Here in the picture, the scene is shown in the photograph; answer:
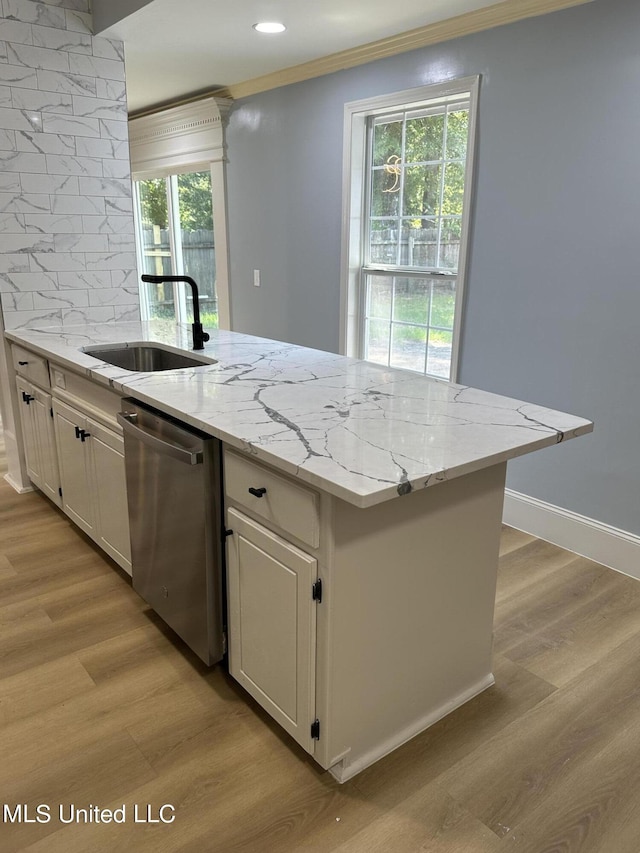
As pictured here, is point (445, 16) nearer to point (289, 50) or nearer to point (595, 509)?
point (289, 50)

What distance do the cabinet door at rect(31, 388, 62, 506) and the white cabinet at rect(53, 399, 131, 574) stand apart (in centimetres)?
8

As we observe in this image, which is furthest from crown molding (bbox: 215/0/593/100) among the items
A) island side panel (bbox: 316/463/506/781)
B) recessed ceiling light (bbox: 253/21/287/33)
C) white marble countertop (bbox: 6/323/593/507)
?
island side panel (bbox: 316/463/506/781)

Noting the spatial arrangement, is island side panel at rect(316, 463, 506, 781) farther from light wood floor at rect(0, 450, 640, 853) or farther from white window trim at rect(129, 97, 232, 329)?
white window trim at rect(129, 97, 232, 329)

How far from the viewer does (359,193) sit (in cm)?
383

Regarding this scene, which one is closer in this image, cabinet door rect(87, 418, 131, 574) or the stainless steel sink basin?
cabinet door rect(87, 418, 131, 574)

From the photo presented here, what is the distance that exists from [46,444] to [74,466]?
1.29 ft

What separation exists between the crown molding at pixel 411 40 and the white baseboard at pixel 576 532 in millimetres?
2114

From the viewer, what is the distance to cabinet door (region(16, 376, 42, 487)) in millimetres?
3258

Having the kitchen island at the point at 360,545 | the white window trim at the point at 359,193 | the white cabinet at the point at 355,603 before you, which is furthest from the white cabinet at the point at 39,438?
the white window trim at the point at 359,193

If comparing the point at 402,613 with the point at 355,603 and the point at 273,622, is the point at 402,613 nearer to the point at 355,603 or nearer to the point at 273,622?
the point at 355,603

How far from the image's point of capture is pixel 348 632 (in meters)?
1.59

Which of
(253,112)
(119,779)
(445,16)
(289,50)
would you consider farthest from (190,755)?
(253,112)

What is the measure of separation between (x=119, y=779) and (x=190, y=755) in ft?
0.62

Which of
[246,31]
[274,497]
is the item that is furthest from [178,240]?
[274,497]
